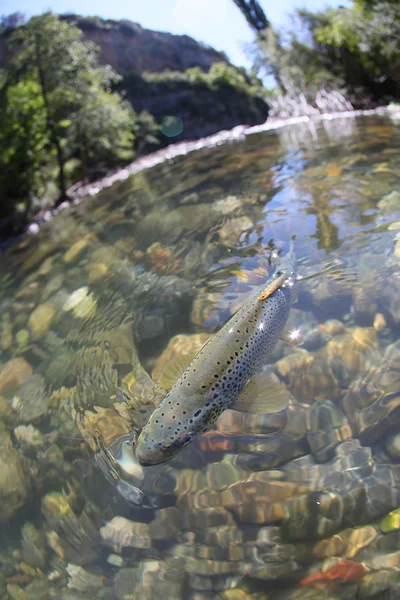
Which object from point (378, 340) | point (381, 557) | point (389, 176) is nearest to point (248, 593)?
point (381, 557)

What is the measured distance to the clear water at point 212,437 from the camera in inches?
103

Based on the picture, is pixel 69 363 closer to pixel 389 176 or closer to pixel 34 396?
pixel 34 396

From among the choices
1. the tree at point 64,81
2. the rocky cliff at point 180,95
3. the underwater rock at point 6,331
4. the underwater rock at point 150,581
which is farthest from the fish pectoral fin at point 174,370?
the rocky cliff at point 180,95

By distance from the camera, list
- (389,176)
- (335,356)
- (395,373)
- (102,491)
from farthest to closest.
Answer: (389,176) < (335,356) < (395,373) < (102,491)

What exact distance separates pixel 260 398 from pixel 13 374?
3.65 m

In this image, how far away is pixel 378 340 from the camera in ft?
12.9

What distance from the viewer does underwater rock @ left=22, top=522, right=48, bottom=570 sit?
295 cm

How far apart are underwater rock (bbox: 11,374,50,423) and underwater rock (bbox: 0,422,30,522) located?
335mm

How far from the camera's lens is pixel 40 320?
646 centimetres

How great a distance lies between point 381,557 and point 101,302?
479cm

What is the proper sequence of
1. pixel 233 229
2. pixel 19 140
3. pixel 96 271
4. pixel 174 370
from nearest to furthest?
pixel 174 370
pixel 233 229
pixel 96 271
pixel 19 140

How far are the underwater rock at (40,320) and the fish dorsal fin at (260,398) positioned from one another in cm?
392

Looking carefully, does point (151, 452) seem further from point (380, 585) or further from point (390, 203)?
point (390, 203)

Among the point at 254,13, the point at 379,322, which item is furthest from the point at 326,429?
the point at 254,13
